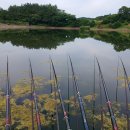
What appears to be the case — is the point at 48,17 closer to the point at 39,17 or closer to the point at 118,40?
the point at 39,17

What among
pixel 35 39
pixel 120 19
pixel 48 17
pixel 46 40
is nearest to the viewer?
pixel 46 40

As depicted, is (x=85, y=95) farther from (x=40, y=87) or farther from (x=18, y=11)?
(x=18, y=11)

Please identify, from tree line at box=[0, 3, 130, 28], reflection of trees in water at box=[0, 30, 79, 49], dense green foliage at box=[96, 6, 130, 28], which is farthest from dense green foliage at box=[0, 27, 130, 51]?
tree line at box=[0, 3, 130, 28]

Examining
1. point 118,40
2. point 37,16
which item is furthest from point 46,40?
point 37,16

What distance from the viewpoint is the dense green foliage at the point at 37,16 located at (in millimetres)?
123312

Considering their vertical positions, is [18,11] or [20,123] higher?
[18,11]

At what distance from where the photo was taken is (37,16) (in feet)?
403

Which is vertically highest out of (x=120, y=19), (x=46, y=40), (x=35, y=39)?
(x=120, y=19)

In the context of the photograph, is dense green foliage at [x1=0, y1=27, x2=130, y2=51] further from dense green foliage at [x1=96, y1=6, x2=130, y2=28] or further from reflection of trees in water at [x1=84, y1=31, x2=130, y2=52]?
dense green foliage at [x1=96, y1=6, x2=130, y2=28]

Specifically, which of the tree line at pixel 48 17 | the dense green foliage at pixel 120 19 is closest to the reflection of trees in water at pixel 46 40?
the dense green foliage at pixel 120 19

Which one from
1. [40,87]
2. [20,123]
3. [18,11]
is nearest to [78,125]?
[20,123]

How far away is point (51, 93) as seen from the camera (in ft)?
70.5

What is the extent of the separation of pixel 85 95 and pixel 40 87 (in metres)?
3.53

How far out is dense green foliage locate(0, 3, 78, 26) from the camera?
123 metres
